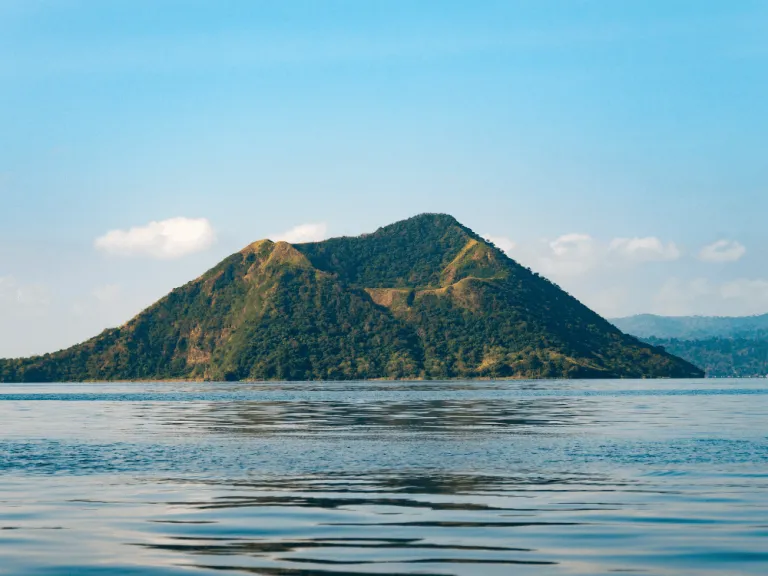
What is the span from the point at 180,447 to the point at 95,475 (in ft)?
48.3

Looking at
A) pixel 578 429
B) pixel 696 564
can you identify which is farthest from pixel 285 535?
pixel 578 429

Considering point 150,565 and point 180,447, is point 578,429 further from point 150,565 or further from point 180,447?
point 150,565

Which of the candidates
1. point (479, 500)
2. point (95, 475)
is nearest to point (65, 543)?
point (479, 500)

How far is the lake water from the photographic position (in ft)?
71.4

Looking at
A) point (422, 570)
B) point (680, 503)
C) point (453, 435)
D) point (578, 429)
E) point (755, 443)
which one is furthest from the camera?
point (578, 429)

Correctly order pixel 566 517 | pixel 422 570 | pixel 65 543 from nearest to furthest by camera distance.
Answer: pixel 422 570
pixel 65 543
pixel 566 517

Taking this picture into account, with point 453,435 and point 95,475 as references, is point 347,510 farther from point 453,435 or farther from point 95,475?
point 453,435

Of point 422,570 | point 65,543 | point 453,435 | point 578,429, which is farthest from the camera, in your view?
point 578,429

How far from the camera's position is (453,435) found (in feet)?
209

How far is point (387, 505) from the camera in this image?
30859mm

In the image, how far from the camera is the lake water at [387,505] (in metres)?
21.8

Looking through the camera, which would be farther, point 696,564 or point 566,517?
point 566,517

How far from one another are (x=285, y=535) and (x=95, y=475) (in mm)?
17832

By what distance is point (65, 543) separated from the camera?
24.2 metres
